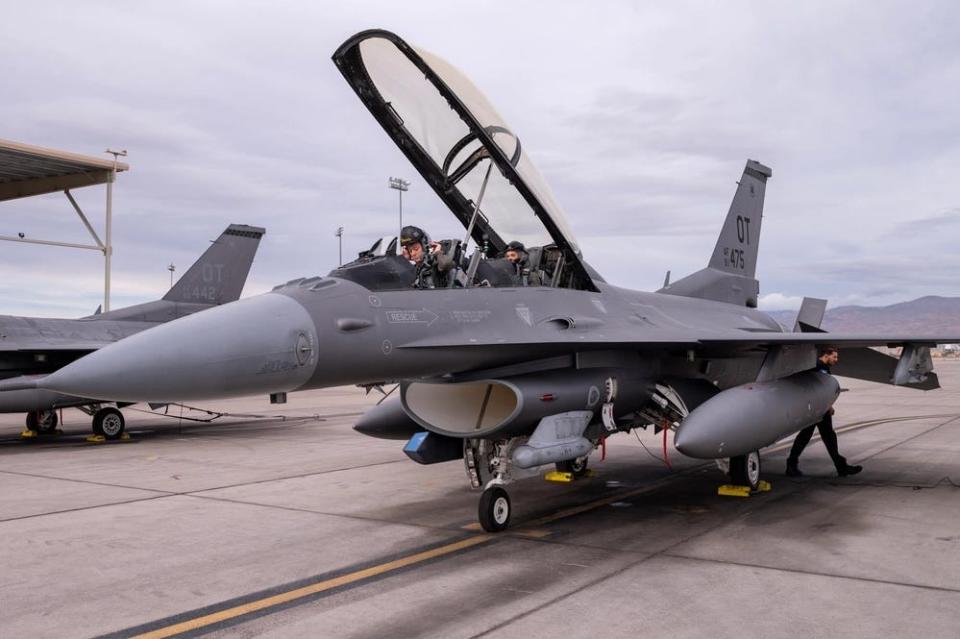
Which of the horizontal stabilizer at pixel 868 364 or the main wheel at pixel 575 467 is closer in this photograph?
the main wheel at pixel 575 467

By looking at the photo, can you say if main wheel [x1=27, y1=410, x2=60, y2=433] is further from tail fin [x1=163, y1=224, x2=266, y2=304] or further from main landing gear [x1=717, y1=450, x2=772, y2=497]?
main landing gear [x1=717, y1=450, x2=772, y2=497]

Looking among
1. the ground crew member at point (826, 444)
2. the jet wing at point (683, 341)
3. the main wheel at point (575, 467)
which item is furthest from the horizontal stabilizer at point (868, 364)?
the main wheel at point (575, 467)

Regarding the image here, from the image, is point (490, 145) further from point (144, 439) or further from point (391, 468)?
point (144, 439)

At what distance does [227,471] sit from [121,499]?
2095mm

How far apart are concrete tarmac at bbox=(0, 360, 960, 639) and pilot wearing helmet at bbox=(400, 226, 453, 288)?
82.0 inches

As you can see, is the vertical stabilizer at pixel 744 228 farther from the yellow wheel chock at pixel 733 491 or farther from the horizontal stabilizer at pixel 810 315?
the yellow wheel chock at pixel 733 491

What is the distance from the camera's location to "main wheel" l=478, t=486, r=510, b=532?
A: 20.8 ft

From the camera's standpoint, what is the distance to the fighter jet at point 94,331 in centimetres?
1362

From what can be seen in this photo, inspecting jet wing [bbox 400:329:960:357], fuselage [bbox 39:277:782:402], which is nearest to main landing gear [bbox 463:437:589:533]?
fuselage [bbox 39:277:782:402]

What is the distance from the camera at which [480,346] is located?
6.38 metres

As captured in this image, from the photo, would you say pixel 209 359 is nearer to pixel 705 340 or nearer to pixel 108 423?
pixel 705 340

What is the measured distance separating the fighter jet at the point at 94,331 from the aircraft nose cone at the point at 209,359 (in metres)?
7.31

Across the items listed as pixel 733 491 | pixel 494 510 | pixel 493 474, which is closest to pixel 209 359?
pixel 494 510

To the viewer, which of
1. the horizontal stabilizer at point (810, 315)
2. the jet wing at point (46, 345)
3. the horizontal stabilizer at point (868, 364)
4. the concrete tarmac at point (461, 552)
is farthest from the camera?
the jet wing at point (46, 345)
